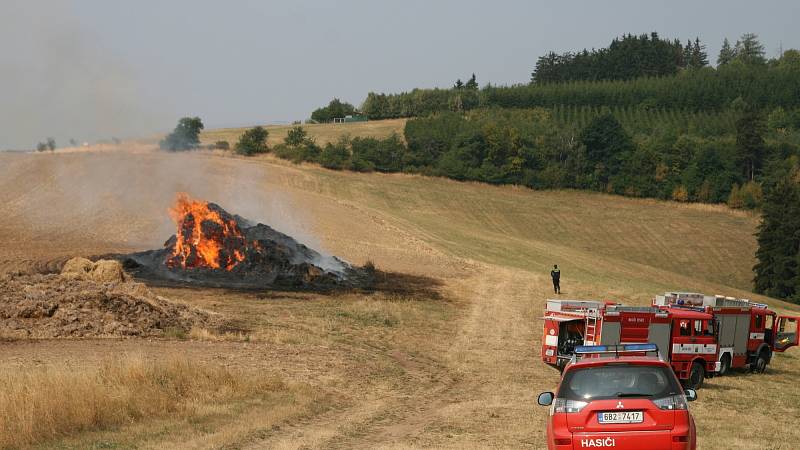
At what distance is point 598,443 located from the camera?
1341 cm

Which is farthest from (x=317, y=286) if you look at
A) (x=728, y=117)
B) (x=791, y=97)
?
(x=791, y=97)

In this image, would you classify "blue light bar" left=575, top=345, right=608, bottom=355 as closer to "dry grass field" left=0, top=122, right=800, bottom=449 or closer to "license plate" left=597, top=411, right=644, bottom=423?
"license plate" left=597, top=411, right=644, bottom=423

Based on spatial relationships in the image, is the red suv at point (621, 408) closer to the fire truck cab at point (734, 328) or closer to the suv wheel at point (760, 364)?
the fire truck cab at point (734, 328)

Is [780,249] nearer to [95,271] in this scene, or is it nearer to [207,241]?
[207,241]

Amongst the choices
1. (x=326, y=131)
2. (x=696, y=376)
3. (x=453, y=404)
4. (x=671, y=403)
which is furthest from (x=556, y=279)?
(x=326, y=131)

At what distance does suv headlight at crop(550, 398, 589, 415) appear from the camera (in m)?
13.6

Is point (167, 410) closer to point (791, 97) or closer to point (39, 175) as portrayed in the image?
point (39, 175)

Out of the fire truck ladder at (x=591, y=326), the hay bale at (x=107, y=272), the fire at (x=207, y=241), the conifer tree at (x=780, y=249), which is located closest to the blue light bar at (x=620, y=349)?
the fire truck ladder at (x=591, y=326)

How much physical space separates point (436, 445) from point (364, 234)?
2097 inches

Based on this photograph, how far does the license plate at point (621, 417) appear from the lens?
43.9 feet

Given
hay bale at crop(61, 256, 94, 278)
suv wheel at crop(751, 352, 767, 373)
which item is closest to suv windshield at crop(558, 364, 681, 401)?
suv wheel at crop(751, 352, 767, 373)

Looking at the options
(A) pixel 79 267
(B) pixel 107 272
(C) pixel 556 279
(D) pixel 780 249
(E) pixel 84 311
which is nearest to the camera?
(E) pixel 84 311

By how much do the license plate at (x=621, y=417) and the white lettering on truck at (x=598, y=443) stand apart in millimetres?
268

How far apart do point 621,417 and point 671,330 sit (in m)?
18.5
